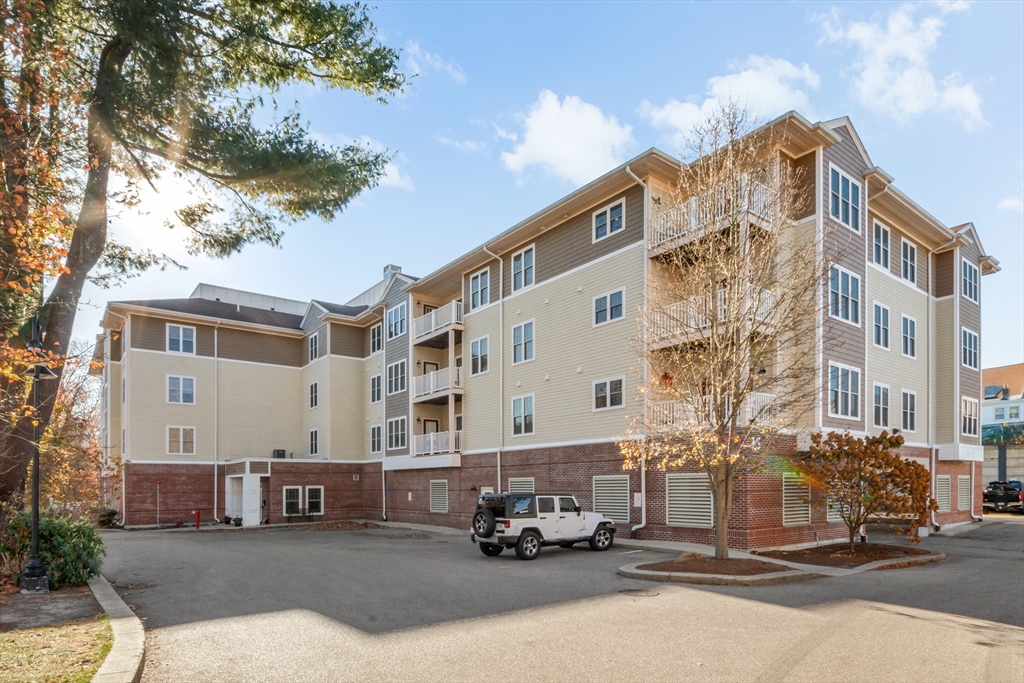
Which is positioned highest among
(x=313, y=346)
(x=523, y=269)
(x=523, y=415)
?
(x=523, y=269)

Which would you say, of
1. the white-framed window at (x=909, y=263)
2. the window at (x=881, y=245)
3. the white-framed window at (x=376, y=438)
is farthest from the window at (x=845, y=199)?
the white-framed window at (x=376, y=438)

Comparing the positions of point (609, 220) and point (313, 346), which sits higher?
point (609, 220)

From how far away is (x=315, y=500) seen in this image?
125 ft

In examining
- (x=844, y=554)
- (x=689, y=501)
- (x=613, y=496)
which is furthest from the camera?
(x=613, y=496)

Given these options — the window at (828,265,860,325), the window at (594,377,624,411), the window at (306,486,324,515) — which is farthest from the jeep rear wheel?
the window at (306,486,324,515)

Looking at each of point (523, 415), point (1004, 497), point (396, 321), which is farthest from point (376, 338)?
point (1004, 497)

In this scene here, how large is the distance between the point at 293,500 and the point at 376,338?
32.7 feet

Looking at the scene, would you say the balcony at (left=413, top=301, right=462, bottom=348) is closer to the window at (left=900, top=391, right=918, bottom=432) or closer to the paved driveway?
the paved driveway

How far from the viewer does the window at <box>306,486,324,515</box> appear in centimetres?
3784

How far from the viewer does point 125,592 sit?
12.8 meters

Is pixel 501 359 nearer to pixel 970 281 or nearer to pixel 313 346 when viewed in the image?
pixel 313 346

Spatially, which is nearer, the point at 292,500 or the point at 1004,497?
the point at 1004,497

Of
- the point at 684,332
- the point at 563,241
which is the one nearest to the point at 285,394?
the point at 563,241

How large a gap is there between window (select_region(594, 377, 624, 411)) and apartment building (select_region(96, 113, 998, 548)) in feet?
0.29
